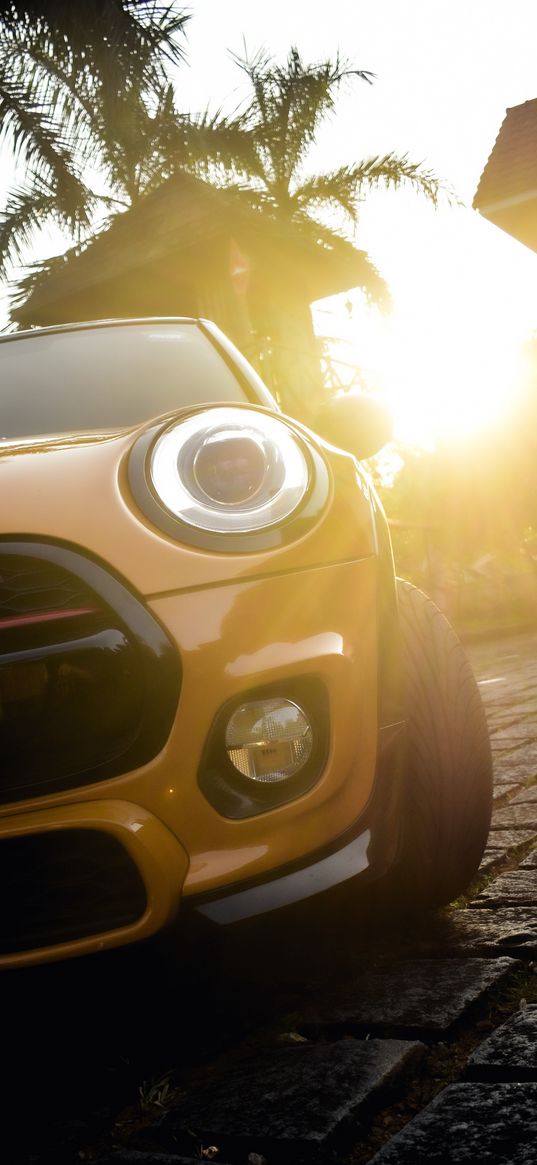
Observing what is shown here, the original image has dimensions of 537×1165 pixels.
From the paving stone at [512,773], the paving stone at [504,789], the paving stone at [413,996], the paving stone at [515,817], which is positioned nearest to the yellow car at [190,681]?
the paving stone at [413,996]

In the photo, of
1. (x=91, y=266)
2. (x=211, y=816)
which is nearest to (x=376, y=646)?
(x=211, y=816)

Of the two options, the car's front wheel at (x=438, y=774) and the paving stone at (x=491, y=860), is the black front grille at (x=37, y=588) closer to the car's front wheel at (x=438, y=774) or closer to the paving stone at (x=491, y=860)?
the car's front wheel at (x=438, y=774)

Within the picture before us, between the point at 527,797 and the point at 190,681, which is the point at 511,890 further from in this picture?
the point at 190,681

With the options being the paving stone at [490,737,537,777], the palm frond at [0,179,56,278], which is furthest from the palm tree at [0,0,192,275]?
the paving stone at [490,737,537,777]

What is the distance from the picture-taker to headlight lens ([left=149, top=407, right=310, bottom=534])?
1500 mm

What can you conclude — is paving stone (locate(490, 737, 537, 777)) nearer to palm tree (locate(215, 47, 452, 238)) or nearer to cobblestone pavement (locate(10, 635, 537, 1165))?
cobblestone pavement (locate(10, 635, 537, 1165))

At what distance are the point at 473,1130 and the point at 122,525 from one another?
814mm

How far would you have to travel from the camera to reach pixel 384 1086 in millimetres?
1238

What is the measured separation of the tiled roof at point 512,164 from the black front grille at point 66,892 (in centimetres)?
1095

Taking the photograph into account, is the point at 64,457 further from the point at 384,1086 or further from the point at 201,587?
the point at 384,1086

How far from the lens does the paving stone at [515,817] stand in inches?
99.9

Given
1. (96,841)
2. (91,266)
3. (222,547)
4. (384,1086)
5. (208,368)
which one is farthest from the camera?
(91,266)

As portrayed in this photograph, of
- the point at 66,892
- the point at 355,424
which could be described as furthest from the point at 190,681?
the point at 355,424

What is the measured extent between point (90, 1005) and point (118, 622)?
2.25ft
